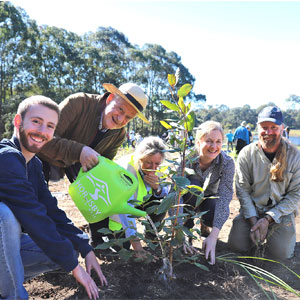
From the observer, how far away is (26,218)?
1.27 metres

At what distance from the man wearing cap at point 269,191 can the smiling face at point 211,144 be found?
483 millimetres

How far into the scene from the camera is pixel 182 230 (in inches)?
59.9

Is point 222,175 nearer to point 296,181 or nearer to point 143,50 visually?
point 296,181

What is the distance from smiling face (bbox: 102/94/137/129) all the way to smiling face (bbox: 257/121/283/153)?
1.12 m

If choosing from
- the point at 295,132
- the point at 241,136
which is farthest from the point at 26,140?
the point at 295,132

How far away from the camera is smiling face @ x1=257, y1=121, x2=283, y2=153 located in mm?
2357

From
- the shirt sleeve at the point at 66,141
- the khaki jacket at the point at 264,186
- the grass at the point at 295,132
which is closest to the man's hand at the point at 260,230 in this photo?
the khaki jacket at the point at 264,186

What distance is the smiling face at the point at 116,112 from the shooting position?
7.15 ft

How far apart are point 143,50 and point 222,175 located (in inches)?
1332

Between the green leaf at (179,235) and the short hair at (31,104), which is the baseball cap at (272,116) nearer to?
the green leaf at (179,235)

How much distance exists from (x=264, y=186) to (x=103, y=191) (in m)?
1.53

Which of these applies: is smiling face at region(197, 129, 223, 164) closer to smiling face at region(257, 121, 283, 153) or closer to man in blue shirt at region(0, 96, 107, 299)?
smiling face at region(257, 121, 283, 153)

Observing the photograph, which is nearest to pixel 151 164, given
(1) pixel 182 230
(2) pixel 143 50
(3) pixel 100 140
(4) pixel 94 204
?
(3) pixel 100 140

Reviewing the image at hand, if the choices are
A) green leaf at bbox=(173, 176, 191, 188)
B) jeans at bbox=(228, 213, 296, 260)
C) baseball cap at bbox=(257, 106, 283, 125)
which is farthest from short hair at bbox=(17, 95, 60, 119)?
jeans at bbox=(228, 213, 296, 260)
